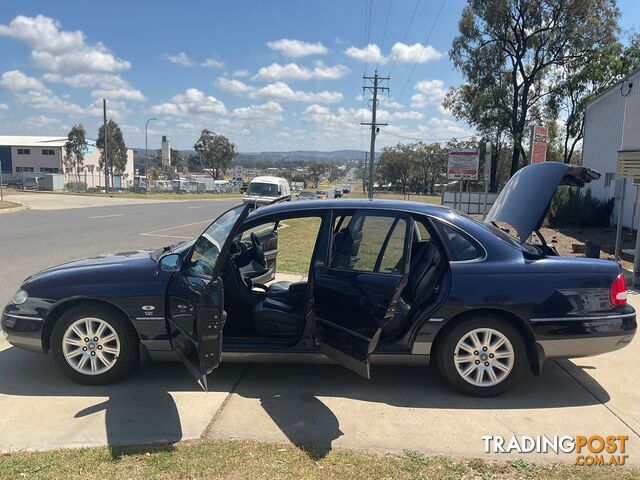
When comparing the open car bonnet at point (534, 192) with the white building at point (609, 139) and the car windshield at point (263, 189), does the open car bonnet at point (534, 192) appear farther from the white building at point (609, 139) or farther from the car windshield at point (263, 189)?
the car windshield at point (263, 189)

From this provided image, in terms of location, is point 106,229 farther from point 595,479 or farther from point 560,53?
point 560,53

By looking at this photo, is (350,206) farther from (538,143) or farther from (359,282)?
(538,143)

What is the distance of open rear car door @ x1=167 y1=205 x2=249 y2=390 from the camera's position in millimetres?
3418

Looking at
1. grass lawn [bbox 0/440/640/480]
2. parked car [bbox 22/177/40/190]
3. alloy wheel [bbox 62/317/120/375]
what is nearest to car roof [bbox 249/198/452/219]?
alloy wheel [bbox 62/317/120/375]

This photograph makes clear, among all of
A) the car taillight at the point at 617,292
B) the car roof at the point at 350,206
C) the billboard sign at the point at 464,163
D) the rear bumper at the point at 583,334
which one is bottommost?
the rear bumper at the point at 583,334

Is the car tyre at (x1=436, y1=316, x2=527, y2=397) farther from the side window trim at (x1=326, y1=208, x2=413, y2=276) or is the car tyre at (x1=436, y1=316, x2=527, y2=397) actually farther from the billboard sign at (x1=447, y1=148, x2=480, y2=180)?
the billboard sign at (x1=447, y1=148, x2=480, y2=180)

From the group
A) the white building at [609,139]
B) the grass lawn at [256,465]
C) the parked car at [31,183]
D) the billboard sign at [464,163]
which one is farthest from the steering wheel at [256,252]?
the parked car at [31,183]

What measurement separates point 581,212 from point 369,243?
1575cm

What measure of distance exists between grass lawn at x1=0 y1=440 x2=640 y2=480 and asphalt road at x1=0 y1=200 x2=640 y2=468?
12cm

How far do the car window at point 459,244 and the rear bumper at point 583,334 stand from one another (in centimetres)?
67

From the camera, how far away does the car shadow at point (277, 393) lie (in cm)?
356

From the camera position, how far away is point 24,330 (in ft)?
13.7

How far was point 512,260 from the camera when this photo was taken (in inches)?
161

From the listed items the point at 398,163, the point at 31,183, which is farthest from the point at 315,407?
the point at 398,163
